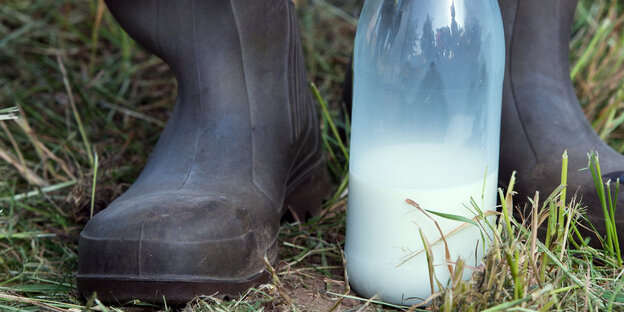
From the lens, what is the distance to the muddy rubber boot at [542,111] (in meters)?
1.41

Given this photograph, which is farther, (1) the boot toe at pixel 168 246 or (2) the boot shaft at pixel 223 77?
(2) the boot shaft at pixel 223 77

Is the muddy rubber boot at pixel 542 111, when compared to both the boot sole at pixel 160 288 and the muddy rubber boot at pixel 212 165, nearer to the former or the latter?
the muddy rubber boot at pixel 212 165

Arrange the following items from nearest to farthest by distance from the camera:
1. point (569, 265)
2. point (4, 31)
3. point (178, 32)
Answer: point (569, 265) < point (178, 32) < point (4, 31)

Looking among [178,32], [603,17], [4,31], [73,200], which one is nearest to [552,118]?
[178,32]

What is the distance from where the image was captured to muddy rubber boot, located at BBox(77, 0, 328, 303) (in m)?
1.16

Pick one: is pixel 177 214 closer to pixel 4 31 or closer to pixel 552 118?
pixel 552 118

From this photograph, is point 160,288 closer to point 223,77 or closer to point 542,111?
point 223,77

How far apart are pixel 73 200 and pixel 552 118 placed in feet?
3.45

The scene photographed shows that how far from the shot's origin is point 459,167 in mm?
1250

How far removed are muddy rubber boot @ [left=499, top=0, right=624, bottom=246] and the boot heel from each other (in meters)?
0.42

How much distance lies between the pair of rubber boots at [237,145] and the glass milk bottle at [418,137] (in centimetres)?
18

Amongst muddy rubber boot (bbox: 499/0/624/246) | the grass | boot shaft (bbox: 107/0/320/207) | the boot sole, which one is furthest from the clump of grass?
boot shaft (bbox: 107/0/320/207)

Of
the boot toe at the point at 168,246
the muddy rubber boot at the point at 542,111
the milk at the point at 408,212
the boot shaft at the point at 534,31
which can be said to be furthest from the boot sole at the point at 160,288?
the boot shaft at the point at 534,31

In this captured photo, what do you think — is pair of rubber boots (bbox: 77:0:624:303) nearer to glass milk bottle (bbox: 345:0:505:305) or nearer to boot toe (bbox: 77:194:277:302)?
boot toe (bbox: 77:194:277:302)
